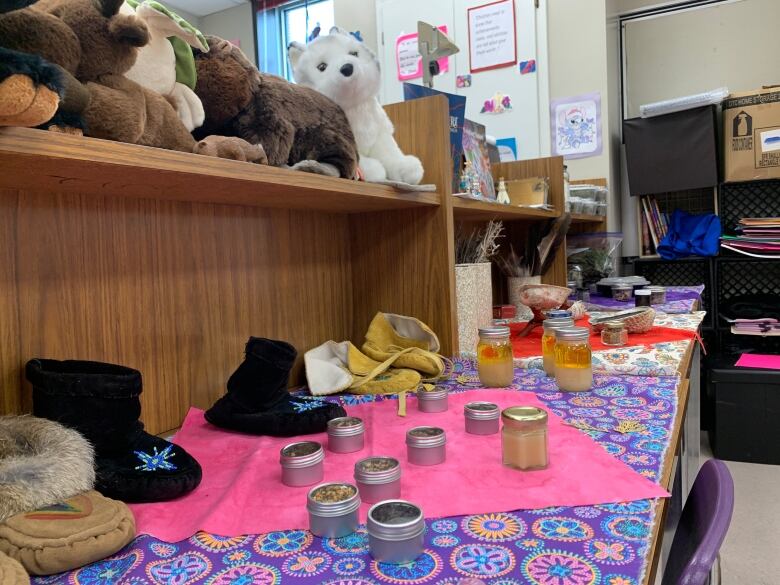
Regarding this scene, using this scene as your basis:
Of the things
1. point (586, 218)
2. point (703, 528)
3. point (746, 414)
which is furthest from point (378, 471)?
point (746, 414)

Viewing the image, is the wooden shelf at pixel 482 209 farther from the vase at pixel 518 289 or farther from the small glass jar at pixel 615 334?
the small glass jar at pixel 615 334

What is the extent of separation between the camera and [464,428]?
844 mm

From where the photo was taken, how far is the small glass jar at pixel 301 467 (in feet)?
2.15

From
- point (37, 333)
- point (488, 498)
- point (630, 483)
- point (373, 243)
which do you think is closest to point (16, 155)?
point (37, 333)

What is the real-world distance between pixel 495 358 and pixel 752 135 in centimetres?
255

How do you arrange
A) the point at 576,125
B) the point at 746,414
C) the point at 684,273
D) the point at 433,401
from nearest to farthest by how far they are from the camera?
1. the point at 433,401
2. the point at 746,414
3. the point at 576,125
4. the point at 684,273

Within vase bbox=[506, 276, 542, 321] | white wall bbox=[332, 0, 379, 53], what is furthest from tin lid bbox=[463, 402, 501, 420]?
white wall bbox=[332, 0, 379, 53]

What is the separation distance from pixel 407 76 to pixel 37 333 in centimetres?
280

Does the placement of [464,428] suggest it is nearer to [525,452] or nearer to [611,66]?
[525,452]

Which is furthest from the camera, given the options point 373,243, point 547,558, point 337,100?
point 373,243

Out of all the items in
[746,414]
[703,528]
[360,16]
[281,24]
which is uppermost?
[281,24]

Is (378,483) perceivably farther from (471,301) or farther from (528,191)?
(528,191)

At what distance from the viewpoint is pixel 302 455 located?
667 mm

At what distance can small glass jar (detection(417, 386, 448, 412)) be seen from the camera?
0.94 m
